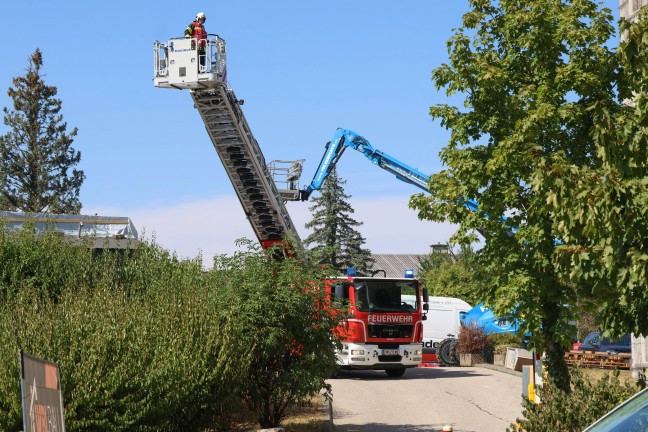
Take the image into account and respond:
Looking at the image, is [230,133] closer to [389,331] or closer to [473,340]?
[389,331]

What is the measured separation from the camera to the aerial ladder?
23.5 metres

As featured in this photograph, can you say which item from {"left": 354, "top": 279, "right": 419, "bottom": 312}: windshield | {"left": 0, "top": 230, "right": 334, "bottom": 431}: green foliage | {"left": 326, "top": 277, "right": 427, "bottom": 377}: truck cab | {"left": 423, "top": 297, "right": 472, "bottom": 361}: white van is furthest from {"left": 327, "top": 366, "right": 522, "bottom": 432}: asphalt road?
{"left": 423, "top": 297, "right": 472, "bottom": 361}: white van

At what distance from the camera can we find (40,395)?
685 centimetres

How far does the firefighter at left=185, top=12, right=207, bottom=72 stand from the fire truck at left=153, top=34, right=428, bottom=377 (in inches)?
2.4

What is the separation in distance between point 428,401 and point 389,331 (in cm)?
673

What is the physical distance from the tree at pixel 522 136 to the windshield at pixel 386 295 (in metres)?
12.5

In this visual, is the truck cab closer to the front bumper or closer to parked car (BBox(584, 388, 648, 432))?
the front bumper

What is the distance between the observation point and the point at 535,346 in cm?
1475

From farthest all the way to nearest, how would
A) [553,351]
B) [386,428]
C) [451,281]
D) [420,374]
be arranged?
[451,281], [420,374], [386,428], [553,351]

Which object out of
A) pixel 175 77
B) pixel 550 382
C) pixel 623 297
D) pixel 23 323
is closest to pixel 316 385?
pixel 550 382

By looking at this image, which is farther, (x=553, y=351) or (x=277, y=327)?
(x=277, y=327)

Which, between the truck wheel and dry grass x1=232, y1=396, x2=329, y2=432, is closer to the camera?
dry grass x1=232, y1=396, x2=329, y2=432

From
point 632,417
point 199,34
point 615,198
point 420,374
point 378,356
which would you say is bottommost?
point 420,374

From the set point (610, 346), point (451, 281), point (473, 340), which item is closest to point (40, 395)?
point (610, 346)
